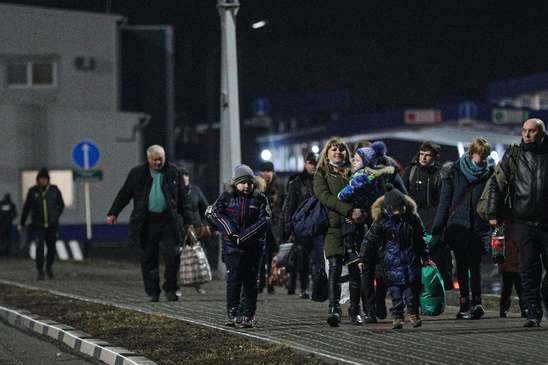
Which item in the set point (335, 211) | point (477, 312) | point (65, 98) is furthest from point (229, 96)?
point (65, 98)

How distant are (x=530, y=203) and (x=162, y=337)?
3.33m

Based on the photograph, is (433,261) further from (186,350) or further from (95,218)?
(95,218)

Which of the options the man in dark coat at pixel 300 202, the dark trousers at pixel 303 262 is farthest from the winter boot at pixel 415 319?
the dark trousers at pixel 303 262

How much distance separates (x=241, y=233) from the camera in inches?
512

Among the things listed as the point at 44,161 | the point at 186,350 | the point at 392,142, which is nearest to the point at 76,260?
the point at 44,161

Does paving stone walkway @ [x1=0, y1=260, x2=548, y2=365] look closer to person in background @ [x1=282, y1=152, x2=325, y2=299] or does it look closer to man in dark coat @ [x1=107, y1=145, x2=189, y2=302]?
person in background @ [x1=282, y1=152, x2=325, y2=299]

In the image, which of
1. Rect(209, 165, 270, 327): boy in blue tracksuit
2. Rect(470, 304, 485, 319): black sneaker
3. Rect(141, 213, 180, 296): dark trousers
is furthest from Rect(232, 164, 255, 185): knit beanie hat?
Rect(141, 213, 180, 296): dark trousers

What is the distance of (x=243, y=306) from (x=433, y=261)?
6.88 ft

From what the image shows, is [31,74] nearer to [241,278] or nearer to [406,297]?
[241,278]

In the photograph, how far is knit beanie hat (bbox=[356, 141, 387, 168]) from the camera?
12953 mm

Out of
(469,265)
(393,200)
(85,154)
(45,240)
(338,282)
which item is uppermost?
(85,154)

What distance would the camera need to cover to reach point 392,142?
59.6 meters

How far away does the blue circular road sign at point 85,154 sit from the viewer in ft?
105

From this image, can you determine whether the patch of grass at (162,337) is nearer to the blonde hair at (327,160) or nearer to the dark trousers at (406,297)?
the dark trousers at (406,297)
